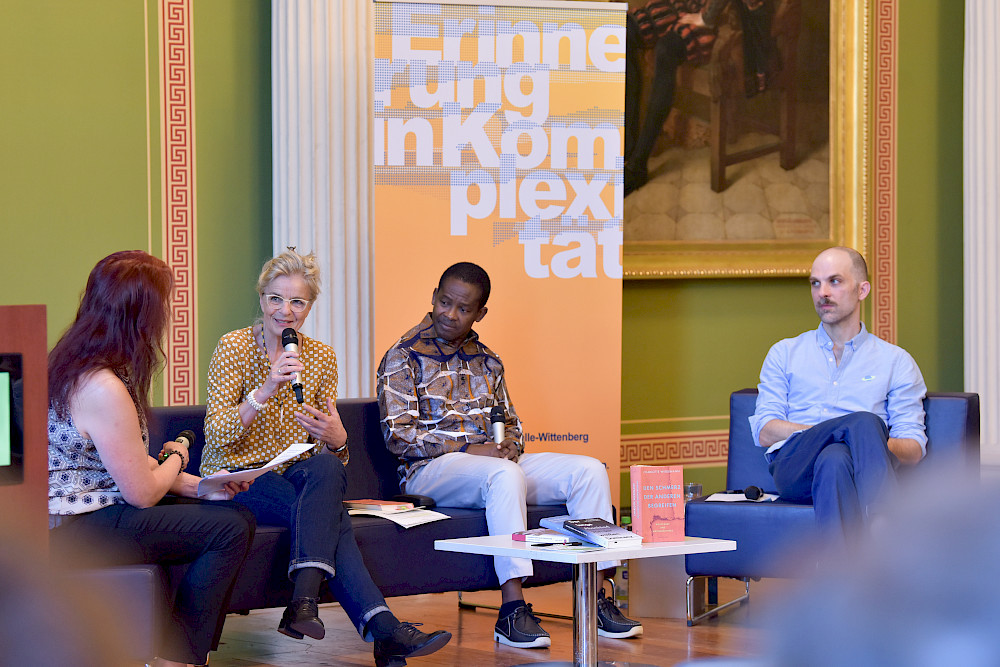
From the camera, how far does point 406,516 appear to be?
11.6 feet

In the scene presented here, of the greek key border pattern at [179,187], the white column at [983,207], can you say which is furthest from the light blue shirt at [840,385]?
the greek key border pattern at [179,187]

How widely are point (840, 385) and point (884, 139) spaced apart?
2.32 meters

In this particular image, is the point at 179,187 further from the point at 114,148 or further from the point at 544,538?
the point at 544,538

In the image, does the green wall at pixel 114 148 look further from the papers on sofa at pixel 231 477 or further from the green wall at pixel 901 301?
the green wall at pixel 901 301

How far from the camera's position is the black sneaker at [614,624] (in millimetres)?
3705

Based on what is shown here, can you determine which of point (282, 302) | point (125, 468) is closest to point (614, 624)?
point (282, 302)

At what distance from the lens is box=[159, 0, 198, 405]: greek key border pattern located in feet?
15.1

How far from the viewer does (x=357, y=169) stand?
473 centimetres

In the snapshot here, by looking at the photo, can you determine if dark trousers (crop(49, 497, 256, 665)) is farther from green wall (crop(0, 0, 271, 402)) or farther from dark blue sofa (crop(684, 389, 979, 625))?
green wall (crop(0, 0, 271, 402))

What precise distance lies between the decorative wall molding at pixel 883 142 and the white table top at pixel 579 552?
329 cm

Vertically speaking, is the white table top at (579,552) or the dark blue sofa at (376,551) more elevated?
the white table top at (579,552)

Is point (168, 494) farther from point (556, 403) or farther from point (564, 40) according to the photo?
point (564, 40)

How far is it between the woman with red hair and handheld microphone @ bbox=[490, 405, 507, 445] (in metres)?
1.06

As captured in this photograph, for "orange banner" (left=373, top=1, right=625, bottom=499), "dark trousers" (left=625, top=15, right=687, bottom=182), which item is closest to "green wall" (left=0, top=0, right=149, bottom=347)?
"orange banner" (left=373, top=1, right=625, bottom=499)
